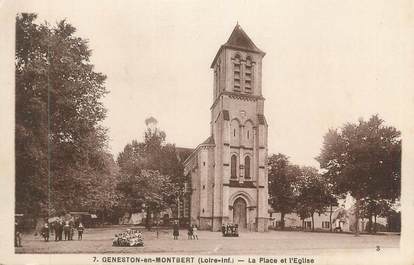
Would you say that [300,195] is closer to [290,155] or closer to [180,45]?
[290,155]

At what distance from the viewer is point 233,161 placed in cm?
1409

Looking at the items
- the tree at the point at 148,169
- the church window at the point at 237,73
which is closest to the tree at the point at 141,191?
the tree at the point at 148,169

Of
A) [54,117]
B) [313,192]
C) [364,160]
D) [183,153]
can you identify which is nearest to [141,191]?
[183,153]

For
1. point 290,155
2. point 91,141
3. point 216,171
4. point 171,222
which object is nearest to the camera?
point 91,141

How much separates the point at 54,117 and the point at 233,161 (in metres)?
7.17

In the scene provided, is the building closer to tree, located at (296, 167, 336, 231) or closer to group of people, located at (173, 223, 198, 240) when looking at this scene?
tree, located at (296, 167, 336, 231)

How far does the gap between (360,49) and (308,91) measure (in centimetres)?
114

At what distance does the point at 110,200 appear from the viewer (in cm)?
958

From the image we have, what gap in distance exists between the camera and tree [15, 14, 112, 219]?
24.4 ft

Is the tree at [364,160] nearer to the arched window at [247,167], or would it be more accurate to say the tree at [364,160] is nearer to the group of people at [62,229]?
the arched window at [247,167]

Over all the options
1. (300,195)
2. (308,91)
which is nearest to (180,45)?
(308,91)

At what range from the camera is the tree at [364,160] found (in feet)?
26.9

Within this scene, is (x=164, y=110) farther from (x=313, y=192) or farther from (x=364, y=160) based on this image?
(x=313, y=192)

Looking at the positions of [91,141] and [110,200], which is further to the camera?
[110,200]
